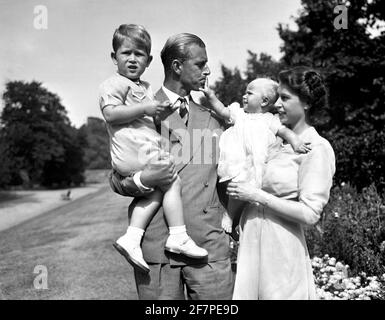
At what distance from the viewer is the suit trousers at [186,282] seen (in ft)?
8.41

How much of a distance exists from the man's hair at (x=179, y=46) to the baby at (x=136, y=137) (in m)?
0.13

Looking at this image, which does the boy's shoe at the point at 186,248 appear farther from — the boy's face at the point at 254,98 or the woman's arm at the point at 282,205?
the boy's face at the point at 254,98

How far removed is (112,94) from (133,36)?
0.35m

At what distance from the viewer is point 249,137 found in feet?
8.55

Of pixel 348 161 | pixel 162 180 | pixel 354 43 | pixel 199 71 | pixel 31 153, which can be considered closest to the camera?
pixel 162 180

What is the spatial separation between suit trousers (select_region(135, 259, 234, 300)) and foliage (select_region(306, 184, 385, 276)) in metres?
3.54

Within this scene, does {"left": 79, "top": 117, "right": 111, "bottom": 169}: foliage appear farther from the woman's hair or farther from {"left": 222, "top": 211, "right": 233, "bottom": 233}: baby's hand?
the woman's hair

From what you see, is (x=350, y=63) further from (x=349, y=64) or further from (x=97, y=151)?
(x=97, y=151)

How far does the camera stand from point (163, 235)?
2.58 metres

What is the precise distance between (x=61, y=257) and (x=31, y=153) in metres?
36.8

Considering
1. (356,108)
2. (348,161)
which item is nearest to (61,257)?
(348,161)

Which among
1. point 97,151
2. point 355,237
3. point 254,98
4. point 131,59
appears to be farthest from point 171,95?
point 97,151
